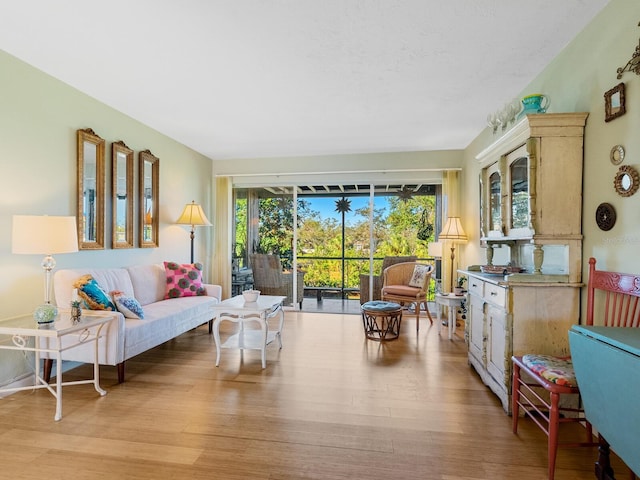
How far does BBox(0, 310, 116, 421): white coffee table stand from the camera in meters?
2.23

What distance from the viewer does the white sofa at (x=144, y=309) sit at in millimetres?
2713

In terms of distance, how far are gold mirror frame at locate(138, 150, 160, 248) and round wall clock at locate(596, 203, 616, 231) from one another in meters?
4.36

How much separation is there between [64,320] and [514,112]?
3854 mm

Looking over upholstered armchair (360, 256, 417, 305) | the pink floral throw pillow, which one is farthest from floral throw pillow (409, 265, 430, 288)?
the pink floral throw pillow

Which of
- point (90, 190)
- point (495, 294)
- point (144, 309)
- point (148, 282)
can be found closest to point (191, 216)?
point (148, 282)

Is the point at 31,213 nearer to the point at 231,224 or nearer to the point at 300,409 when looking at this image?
the point at 300,409

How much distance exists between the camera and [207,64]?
272cm

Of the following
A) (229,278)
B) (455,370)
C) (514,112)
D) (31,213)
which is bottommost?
(455,370)

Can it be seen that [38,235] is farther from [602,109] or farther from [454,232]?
[454,232]

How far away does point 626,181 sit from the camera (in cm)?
189

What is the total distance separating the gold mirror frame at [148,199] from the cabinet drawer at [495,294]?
377cm

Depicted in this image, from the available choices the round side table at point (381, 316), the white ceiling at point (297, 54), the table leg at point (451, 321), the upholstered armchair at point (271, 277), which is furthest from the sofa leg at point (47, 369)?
the table leg at point (451, 321)

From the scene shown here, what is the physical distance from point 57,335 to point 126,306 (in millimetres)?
796

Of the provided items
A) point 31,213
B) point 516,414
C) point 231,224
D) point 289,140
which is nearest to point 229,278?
point 231,224
